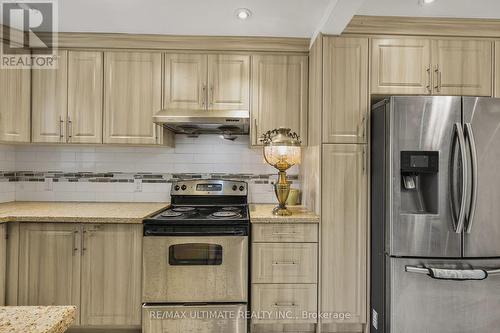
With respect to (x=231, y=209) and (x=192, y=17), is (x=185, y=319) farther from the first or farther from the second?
(x=192, y=17)

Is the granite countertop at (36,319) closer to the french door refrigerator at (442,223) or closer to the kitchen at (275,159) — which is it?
the kitchen at (275,159)

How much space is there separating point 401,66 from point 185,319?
239 centimetres

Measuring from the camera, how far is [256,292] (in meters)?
2.18

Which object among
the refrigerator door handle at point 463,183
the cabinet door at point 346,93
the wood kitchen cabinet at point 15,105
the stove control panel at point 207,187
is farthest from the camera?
the stove control panel at point 207,187

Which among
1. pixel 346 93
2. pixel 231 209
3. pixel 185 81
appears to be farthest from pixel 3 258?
pixel 346 93

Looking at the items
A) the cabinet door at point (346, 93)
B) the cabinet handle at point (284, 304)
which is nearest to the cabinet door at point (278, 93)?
the cabinet door at point (346, 93)

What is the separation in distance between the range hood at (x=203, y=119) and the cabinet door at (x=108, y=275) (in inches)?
34.7

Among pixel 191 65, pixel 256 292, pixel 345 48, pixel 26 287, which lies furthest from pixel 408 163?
pixel 26 287

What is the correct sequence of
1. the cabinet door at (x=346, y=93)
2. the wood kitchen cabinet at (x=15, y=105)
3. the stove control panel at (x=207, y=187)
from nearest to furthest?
1. the cabinet door at (x=346, y=93)
2. the wood kitchen cabinet at (x=15, y=105)
3. the stove control panel at (x=207, y=187)

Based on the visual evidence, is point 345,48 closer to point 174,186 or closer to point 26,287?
point 174,186

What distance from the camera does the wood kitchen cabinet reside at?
2395mm

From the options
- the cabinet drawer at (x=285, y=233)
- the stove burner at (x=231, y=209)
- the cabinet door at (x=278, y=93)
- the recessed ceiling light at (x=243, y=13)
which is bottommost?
the cabinet drawer at (x=285, y=233)

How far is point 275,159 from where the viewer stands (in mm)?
2346

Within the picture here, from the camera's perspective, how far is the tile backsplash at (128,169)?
285 cm
